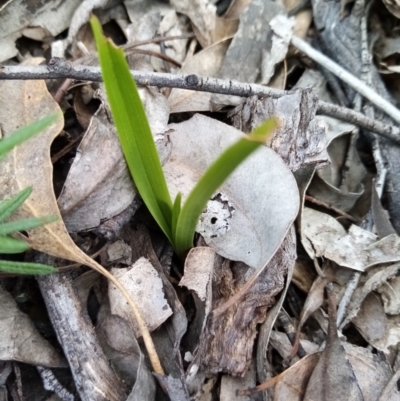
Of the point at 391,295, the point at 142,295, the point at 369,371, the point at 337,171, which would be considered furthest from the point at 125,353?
the point at 337,171

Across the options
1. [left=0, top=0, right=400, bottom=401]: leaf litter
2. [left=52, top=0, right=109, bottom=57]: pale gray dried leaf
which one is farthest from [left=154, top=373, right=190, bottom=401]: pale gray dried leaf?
[left=52, top=0, right=109, bottom=57]: pale gray dried leaf

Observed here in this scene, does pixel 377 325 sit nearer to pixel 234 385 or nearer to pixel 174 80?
pixel 234 385

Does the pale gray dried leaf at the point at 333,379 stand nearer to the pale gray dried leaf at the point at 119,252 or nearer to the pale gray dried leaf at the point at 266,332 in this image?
the pale gray dried leaf at the point at 266,332

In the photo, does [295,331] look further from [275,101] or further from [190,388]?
[275,101]

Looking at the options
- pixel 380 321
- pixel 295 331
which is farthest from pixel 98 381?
pixel 380 321

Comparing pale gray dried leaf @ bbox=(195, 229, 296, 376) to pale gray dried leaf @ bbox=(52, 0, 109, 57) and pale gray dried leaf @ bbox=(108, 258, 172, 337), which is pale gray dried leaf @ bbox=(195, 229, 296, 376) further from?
pale gray dried leaf @ bbox=(52, 0, 109, 57)

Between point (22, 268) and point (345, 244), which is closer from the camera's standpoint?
point (22, 268)

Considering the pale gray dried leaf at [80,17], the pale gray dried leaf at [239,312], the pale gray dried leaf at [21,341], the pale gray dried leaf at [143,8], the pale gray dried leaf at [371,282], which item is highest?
the pale gray dried leaf at [80,17]

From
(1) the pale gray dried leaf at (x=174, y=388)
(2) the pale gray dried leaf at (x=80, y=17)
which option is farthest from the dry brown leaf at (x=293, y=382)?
(2) the pale gray dried leaf at (x=80, y=17)
